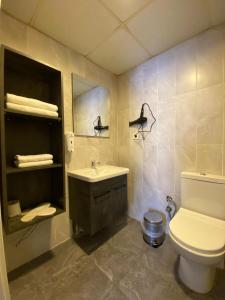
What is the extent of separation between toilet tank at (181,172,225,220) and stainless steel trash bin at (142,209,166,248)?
364 millimetres

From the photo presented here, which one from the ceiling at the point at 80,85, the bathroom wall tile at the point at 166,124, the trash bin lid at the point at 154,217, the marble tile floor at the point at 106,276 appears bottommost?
the marble tile floor at the point at 106,276

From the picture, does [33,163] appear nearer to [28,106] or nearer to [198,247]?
[28,106]

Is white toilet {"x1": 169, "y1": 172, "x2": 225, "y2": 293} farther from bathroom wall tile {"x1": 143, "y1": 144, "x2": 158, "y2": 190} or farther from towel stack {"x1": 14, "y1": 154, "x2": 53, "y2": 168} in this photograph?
towel stack {"x1": 14, "y1": 154, "x2": 53, "y2": 168}

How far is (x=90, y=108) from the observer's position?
73.3 inches

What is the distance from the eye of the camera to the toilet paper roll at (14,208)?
1.15 metres

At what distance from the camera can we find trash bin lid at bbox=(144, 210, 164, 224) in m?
1.61

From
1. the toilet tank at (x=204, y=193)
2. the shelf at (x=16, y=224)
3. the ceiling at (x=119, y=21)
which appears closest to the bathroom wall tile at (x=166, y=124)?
the toilet tank at (x=204, y=193)

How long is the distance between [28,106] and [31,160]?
17.1 inches

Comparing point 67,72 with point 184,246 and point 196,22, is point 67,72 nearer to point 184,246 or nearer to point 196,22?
point 196,22

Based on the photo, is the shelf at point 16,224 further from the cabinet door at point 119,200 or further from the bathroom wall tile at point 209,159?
the bathroom wall tile at point 209,159

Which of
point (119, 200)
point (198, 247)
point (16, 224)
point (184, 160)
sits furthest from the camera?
point (119, 200)

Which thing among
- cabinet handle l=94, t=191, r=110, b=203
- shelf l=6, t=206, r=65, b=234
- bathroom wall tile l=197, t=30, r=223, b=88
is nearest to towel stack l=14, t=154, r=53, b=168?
shelf l=6, t=206, r=65, b=234

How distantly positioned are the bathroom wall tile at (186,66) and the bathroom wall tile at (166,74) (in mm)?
45

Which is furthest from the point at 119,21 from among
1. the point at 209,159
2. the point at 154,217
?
the point at 154,217
